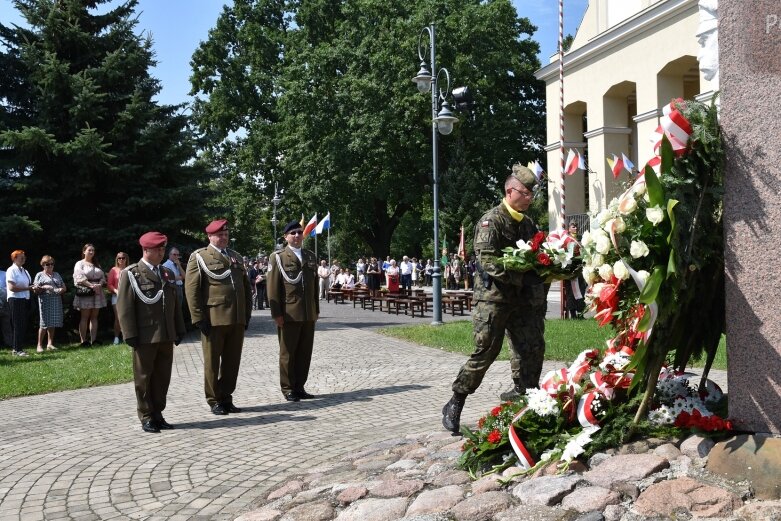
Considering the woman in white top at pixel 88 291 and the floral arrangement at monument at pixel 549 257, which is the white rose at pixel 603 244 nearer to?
the floral arrangement at monument at pixel 549 257

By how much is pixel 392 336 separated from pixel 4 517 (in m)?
10.5

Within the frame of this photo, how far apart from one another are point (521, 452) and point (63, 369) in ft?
28.9

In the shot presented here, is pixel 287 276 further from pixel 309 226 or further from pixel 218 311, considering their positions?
pixel 309 226

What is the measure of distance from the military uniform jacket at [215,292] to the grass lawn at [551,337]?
442 centimetres

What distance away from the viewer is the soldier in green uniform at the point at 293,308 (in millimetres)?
8219

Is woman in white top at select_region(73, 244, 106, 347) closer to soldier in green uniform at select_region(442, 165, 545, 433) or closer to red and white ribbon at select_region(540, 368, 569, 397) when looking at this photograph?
soldier in green uniform at select_region(442, 165, 545, 433)

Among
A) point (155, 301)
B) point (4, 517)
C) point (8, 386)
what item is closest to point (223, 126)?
point (8, 386)

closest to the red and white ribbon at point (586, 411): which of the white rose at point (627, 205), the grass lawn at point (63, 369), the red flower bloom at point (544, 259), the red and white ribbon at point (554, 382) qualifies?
the red and white ribbon at point (554, 382)

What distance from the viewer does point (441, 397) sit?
7.94 m

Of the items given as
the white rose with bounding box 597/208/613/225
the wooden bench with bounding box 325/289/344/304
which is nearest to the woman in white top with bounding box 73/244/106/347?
the white rose with bounding box 597/208/613/225

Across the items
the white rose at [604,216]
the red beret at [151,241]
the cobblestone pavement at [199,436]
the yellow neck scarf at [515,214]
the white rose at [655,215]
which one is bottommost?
the cobblestone pavement at [199,436]

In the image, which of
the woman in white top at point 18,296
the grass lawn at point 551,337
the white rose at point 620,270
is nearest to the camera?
the white rose at point 620,270

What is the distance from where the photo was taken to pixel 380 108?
33.9 meters

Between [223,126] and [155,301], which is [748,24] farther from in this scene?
[223,126]
